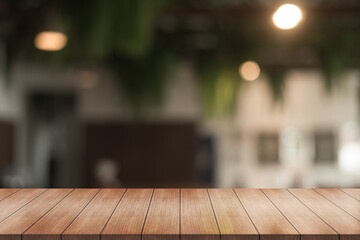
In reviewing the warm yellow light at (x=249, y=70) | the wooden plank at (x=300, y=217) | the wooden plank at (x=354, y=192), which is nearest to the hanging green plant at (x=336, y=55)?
the warm yellow light at (x=249, y=70)

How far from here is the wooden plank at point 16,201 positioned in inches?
49.5

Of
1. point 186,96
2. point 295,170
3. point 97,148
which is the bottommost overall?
point 295,170

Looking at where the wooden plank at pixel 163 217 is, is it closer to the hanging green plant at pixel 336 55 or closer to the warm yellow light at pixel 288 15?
the warm yellow light at pixel 288 15

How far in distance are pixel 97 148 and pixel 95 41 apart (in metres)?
2.88

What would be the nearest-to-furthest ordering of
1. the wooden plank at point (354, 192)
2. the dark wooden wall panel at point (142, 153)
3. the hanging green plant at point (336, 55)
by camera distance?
the wooden plank at point (354, 192), the hanging green plant at point (336, 55), the dark wooden wall panel at point (142, 153)

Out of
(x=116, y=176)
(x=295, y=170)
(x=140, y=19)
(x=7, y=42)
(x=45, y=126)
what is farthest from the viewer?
(x=295, y=170)

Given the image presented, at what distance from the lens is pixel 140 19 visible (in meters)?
2.29

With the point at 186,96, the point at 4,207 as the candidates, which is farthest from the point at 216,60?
the point at 4,207

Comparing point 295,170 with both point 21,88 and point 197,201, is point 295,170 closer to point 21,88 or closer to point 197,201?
point 21,88

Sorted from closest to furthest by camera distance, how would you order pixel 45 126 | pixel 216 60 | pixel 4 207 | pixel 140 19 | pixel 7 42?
pixel 4 207, pixel 140 19, pixel 7 42, pixel 216 60, pixel 45 126

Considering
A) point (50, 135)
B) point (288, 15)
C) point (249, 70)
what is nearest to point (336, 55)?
point (249, 70)

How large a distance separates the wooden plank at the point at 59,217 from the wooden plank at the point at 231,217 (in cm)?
35

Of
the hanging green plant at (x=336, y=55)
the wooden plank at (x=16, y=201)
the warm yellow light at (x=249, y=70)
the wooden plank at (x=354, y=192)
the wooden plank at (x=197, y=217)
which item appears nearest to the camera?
the wooden plank at (x=197, y=217)

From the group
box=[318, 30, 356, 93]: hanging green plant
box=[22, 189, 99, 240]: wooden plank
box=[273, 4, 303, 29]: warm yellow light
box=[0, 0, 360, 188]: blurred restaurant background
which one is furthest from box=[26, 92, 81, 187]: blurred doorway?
box=[22, 189, 99, 240]: wooden plank
